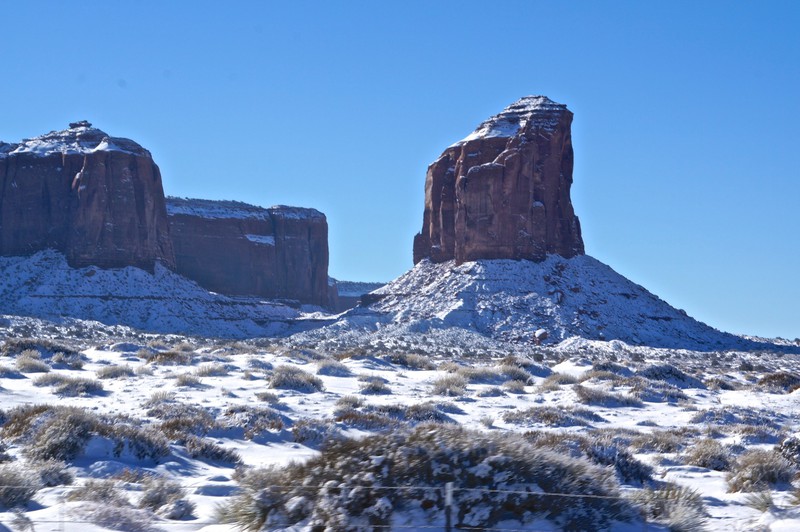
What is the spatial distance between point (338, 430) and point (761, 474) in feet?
23.8

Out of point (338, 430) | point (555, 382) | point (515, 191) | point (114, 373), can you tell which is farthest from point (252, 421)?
point (515, 191)

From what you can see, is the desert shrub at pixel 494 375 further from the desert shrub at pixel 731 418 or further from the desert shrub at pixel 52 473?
the desert shrub at pixel 52 473

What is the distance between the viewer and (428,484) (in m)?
8.84

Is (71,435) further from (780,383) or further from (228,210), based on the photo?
(228,210)

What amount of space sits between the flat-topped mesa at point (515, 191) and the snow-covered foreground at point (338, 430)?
46.4m

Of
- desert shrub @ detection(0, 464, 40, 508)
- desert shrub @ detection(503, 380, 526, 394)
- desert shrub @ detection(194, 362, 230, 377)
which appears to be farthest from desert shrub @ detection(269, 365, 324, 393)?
desert shrub @ detection(0, 464, 40, 508)

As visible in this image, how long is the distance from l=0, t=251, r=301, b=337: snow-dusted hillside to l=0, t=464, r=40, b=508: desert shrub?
6590cm

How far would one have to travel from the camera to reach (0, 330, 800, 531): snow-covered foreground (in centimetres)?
943

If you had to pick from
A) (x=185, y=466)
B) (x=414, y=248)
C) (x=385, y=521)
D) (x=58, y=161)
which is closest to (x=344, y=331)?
(x=414, y=248)

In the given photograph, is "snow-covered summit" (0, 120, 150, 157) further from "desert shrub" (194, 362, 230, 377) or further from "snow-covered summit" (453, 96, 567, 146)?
"desert shrub" (194, 362, 230, 377)

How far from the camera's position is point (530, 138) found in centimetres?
8325

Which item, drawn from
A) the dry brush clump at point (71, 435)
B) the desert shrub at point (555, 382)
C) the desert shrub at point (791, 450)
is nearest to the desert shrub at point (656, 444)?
the desert shrub at point (791, 450)

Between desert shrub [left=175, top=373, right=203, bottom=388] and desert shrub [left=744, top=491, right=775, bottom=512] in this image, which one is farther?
desert shrub [left=175, top=373, right=203, bottom=388]

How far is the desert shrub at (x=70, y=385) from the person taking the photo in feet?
68.3
